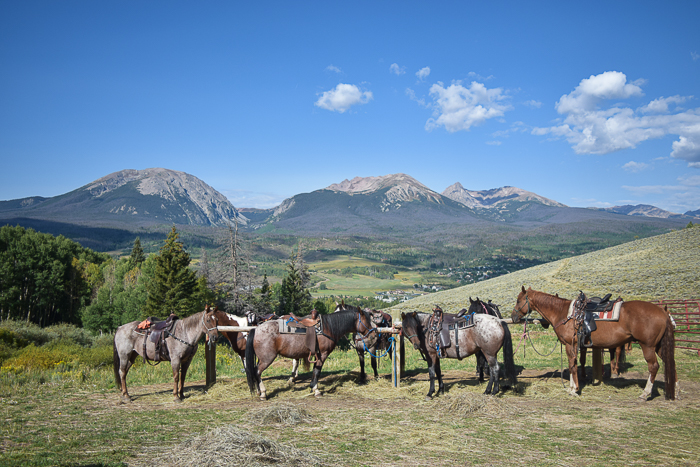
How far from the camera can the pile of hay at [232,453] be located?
500cm

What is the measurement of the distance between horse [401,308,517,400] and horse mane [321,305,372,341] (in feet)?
4.86

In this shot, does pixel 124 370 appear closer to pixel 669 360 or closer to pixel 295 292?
pixel 669 360

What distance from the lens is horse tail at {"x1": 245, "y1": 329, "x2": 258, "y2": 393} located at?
927 centimetres

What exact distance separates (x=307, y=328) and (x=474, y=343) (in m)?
4.19

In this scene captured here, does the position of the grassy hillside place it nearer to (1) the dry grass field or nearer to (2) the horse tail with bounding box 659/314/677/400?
(1) the dry grass field

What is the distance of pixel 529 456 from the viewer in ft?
18.7

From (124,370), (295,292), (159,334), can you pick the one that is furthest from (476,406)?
(295,292)

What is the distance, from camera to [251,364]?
928cm

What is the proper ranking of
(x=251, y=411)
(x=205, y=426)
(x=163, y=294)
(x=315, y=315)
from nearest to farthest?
1. (x=205, y=426)
2. (x=251, y=411)
3. (x=315, y=315)
4. (x=163, y=294)

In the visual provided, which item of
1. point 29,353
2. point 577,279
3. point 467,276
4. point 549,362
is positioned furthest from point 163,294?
point 467,276

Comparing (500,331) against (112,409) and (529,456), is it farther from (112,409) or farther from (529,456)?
(112,409)

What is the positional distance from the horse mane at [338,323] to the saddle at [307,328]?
0.21 meters

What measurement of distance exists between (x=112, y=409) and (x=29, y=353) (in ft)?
25.4

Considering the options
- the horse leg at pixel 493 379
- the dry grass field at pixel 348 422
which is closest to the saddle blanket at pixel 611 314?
the dry grass field at pixel 348 422
